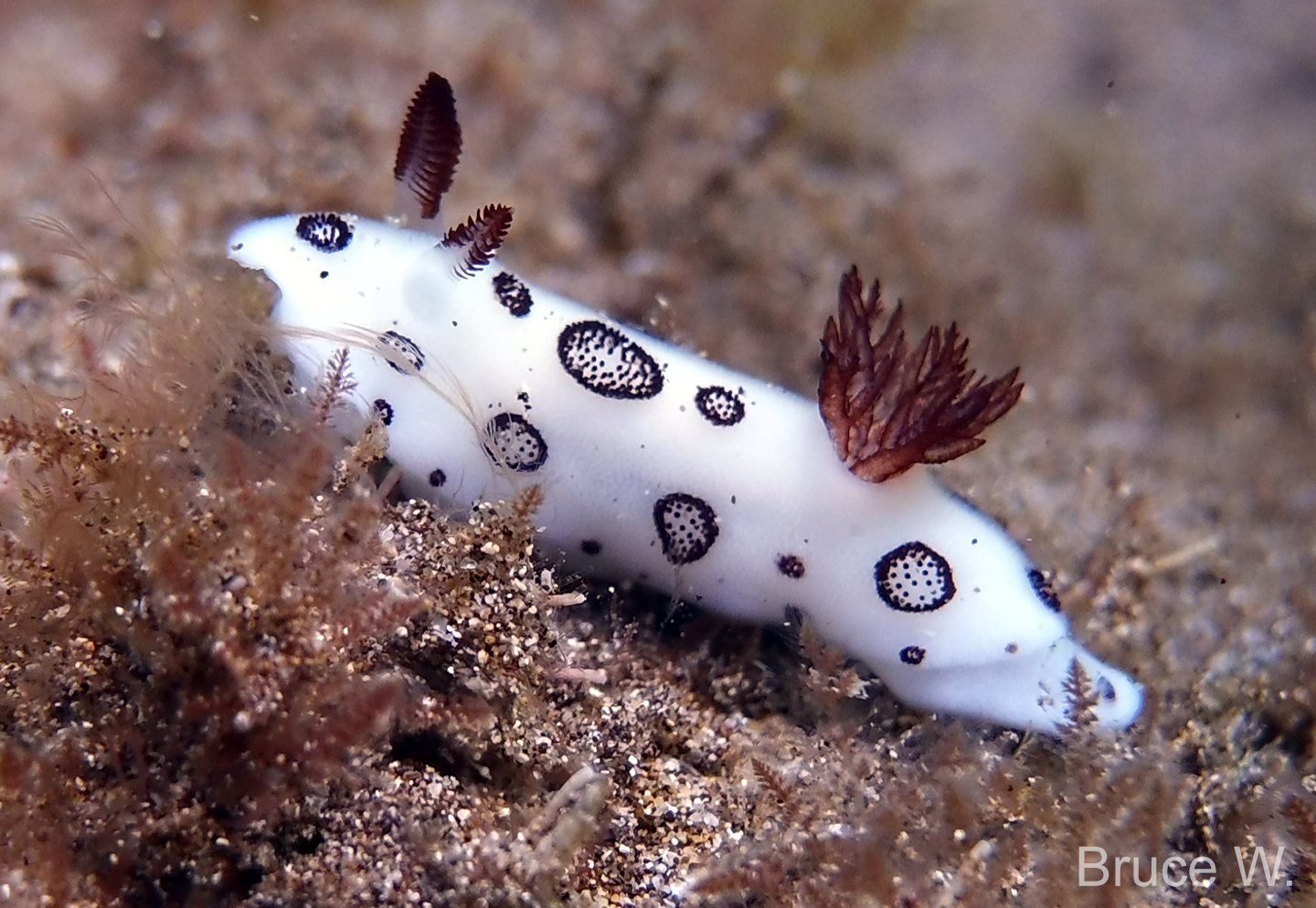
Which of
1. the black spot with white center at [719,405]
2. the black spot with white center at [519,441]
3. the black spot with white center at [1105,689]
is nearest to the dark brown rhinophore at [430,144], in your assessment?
the black spot with white center at [519,441]

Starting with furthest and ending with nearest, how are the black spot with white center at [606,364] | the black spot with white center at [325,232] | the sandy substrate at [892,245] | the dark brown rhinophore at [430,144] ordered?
the black spot with white center at [325,232], the black spot with white center at [606,364], the sandy substrate at [892,245], the dark brown rhinophore at [430,144]

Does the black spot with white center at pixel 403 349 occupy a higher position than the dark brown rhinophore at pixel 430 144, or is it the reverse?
the dark brown rhinophore at pixel 430 144

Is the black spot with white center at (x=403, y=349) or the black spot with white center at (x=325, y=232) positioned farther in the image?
the black spot with white center at (x=325, y=232)

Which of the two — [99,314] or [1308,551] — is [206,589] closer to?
[99,314]

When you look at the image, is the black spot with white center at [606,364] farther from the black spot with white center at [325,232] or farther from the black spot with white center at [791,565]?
the black spot with white center at [325,232]

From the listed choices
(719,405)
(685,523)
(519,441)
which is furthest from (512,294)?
(685,523)

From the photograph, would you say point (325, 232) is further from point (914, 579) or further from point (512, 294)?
point (914, 579)
